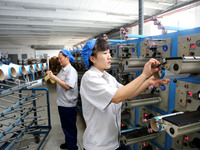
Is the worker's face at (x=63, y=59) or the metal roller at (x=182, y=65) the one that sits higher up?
the worker's face at (x=63, y=59)

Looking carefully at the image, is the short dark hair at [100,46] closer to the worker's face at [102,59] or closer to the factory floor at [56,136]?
→ the worker's face at [102,59]

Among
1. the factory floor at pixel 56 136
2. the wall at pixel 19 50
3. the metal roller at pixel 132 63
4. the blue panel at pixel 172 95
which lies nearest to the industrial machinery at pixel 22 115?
the factory floor at pixel 56 136

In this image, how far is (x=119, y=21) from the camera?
194 inches

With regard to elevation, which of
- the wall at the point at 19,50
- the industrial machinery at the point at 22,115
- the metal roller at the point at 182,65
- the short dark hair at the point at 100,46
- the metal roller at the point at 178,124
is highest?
the wall at the point at 19,50

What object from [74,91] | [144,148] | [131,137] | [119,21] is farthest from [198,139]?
[119,21]

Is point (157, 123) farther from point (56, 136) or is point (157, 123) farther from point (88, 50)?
point (56, 136)

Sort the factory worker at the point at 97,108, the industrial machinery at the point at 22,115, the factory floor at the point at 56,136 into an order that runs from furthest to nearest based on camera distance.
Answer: the factory floor at the point at 56,136
the industrial machinery at the point at 22,115
the factory worker at the point at 97,108

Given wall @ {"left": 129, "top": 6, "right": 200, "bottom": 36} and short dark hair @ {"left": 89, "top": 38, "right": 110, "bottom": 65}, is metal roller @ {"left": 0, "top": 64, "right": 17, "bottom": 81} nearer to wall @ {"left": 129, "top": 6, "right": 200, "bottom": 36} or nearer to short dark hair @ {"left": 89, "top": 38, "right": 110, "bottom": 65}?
short dark hair @ {"left": 89, "top": 38, "right": 110, "bottom": 65}

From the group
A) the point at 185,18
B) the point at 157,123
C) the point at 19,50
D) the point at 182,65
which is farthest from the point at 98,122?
the point at 19,50

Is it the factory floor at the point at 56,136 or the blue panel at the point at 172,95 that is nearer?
the blue panel at the point at 172,95

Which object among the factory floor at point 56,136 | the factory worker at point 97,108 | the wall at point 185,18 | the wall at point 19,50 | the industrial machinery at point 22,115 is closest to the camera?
the factory worker at point 97,108

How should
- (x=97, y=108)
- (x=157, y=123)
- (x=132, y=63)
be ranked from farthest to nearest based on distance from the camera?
(x=132, y=63)
(x=97, y=108)
(x=157, y=123)

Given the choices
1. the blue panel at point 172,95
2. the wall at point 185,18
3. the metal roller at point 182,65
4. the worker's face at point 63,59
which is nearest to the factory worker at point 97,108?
the metal roller at point 182,65

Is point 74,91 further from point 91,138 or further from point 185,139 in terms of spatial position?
point 185,139
